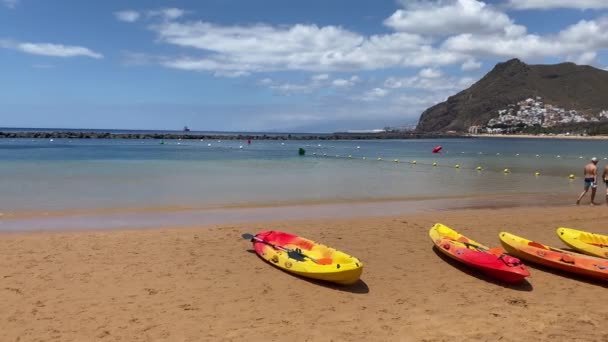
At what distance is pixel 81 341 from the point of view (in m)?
6.16

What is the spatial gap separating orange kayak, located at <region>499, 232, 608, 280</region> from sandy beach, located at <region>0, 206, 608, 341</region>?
0.62 feet

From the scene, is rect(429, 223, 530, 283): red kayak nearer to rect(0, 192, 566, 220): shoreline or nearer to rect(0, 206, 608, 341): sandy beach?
rect(0, 206, 608, 341): sandy beach

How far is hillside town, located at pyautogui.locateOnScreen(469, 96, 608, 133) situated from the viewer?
562 feet

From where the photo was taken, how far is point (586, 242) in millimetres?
10414

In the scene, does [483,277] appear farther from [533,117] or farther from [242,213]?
[533,117]

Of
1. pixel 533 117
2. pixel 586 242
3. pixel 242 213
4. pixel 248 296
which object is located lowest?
pixel 248 296

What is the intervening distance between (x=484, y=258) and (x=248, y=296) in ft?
13.6

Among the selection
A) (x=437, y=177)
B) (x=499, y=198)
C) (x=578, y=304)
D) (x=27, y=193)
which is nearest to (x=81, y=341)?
(x=578, y=304)

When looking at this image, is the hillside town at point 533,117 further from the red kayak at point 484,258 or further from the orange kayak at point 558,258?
the red kayak at point 484,258

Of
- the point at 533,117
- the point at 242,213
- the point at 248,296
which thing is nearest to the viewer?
the point at 248,296

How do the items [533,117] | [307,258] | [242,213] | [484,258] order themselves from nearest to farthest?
[484,258], [307,258], [242,213], [533,117]

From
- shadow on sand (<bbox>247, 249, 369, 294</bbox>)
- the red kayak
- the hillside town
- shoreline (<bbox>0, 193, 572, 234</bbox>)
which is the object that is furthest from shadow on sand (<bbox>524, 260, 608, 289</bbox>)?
the hillside town

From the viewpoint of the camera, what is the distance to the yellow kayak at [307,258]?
808cm

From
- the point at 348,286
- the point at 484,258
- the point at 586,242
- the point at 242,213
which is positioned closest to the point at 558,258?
the point at 484,258
